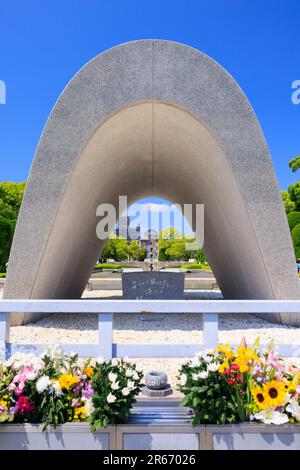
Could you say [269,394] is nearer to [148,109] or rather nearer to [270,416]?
[270,416]

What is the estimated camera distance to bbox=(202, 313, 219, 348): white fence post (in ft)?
11.9

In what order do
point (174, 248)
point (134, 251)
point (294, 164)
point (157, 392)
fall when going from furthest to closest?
point (134, 251), point (174, 248), point (294, 164), point (157, 392)

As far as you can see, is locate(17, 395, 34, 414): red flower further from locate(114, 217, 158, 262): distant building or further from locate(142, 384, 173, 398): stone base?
Result: locate(114, 217, 158, 262): distant building

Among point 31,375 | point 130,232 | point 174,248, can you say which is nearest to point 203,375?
point 31,375

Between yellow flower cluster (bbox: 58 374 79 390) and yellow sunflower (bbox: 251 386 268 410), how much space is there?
139 cm

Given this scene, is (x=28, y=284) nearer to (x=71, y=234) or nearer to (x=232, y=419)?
(x=71, y=234)

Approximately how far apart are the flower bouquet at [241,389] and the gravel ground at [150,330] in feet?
9.89

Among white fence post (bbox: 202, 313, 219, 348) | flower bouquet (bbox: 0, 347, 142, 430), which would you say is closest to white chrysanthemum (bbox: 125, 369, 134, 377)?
flower bouquet (bbox: 0, 347, 142, 430)

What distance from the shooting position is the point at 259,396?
2.64 meters

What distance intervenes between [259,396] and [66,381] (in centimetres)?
150

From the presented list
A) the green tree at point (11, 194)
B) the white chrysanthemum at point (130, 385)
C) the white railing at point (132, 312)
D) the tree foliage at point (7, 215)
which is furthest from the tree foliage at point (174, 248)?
the white chrysanthemum at point (130, 385)

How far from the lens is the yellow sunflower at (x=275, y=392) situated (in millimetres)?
2590

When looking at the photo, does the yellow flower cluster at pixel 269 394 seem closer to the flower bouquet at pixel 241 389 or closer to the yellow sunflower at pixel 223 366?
the flower bouquet at pixel 241 389

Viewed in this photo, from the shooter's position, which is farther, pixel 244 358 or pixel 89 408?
pixel 244 358
